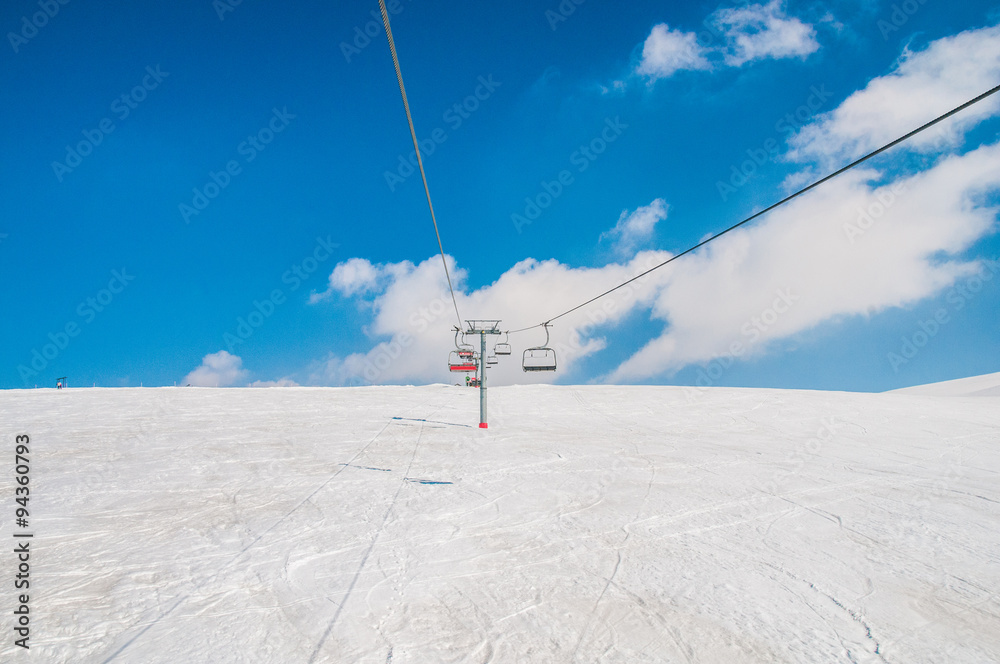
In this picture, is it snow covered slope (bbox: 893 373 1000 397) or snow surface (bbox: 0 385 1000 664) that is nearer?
snow surface (bbox: 0 385 1000 664)

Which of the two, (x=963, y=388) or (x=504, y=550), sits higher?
(x=963, y=388)

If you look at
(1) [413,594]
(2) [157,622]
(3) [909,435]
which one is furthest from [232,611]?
(3) [909,435]

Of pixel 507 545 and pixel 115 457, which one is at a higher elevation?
pixel 115 457

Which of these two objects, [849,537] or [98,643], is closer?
[98,643]

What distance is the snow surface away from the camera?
4605mm

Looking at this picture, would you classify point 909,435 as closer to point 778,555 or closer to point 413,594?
point 778,555

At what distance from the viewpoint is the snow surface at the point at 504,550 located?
15.1 feet

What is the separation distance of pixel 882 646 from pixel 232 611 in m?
6.67

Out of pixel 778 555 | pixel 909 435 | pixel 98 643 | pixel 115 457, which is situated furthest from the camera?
pixel 909 435

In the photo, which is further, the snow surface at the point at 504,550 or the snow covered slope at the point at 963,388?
the snow covered slope at the point at 963,388

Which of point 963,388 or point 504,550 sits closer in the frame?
point 504,550

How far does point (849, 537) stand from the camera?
294 inches

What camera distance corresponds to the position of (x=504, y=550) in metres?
6.76

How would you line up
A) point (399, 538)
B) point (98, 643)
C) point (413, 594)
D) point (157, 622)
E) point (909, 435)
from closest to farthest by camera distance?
point (98, 643)
point (157, 622)
point (413, 594)
point (399, 538)
point (909, 435)
